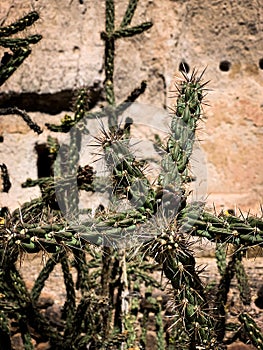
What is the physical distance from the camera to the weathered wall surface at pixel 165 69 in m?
5.21

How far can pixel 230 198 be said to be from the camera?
5.95 metres

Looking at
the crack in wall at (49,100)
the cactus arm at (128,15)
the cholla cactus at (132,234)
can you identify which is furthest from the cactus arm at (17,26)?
the crack in wall at (49,100)

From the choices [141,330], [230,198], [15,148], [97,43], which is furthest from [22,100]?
[141,330]

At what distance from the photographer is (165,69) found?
5.79 meters

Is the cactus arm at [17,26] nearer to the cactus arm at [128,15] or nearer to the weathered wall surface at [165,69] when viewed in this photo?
the cactus arm at [128,15]

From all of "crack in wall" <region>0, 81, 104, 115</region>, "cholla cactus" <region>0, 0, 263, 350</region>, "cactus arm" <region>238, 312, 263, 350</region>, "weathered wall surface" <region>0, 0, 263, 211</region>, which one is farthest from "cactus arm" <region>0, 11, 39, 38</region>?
"crack in wall" <region>0, 81, 104, 115</region>

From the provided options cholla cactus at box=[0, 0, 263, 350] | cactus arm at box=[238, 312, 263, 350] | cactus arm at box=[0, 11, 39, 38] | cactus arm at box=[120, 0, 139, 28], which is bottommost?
cactus arm at box=[238, 312, 263, 350]

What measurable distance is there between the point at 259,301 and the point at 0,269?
5.58 feet

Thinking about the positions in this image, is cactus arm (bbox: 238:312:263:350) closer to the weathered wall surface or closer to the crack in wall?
the weathered wall surface

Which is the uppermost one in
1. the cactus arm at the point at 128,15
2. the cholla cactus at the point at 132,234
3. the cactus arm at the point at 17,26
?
the cactus arm at the point at 128,15

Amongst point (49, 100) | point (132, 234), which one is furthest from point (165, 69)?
point (132, 234)

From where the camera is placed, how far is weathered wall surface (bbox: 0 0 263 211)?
5.21 meters

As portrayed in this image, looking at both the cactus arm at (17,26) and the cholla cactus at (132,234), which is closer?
the cholla cactus at (132,234)

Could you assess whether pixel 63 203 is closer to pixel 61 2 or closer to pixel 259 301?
pixel 259 301
